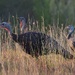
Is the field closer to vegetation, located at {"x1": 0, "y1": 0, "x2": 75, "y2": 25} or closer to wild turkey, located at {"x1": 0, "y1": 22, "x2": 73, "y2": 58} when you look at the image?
wild turkey, located at {"x1": 0, "y1": 22, "x2": 73, "y2": 58}

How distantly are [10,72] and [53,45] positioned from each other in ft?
5.07

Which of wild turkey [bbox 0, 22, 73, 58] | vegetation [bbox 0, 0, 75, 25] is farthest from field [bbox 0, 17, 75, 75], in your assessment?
vegetation [bbox 0, 0, 75, 25]

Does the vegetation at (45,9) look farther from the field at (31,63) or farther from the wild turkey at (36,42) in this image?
the field at (31,63)

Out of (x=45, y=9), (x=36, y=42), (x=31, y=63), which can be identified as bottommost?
(x=31, y=63)

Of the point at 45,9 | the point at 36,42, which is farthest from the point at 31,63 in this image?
the point at 45,9

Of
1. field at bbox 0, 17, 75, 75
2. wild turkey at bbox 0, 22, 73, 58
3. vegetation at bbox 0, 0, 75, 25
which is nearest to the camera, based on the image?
field at bbox 0, 17, 75, 75

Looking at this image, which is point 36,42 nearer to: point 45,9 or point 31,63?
point 31,63

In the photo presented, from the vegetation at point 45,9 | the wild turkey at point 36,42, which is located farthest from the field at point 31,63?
the vegetation at point 45,9

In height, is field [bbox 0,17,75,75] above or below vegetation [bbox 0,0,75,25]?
below

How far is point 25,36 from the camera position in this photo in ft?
31.8

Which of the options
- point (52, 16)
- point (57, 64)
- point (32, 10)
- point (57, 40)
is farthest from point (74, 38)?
point (32, 10)

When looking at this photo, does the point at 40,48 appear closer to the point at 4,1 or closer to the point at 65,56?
the point at 65,56

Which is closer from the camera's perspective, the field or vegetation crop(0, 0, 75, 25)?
the field

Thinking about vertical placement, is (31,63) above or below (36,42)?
below
